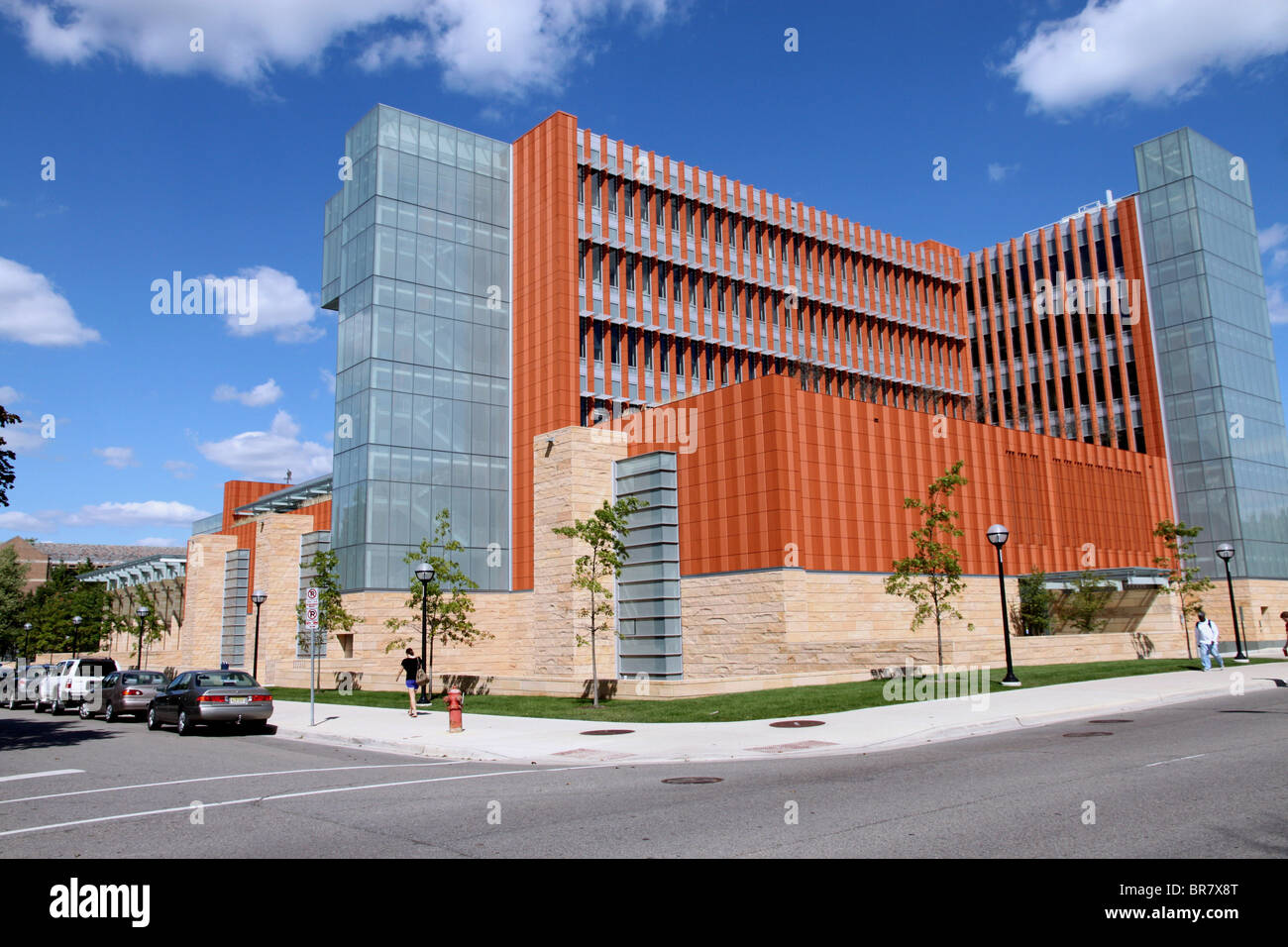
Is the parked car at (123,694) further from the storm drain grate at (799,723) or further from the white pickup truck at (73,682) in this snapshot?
the storm drain grate at (799,723)

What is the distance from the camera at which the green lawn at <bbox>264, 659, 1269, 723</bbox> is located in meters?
20.7

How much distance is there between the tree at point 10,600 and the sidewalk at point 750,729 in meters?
81.1

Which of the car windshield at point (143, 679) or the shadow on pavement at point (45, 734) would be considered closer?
the shadow on pavement at point (45, 734)

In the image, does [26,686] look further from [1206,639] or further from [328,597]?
[1206,639]

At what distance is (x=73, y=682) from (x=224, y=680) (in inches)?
454

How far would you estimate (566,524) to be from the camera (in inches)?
1522

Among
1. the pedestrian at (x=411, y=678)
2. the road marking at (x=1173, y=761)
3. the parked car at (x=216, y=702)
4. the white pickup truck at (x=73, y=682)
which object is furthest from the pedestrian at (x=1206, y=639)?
the white pickup truck at (x=73, y=682)

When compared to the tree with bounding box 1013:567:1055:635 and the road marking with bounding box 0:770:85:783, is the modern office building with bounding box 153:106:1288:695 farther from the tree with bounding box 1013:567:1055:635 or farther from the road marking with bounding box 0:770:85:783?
the road marking with bounding box 0:770:85:783

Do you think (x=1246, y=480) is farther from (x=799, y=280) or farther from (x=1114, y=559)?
(x=799, y=280)

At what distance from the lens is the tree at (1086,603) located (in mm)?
40094

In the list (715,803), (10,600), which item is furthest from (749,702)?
(10,600)

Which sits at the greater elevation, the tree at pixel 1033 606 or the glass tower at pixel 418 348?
the glass tower at pixel 418 348
